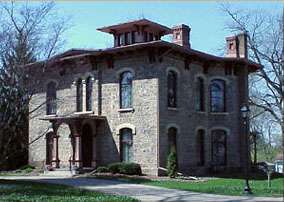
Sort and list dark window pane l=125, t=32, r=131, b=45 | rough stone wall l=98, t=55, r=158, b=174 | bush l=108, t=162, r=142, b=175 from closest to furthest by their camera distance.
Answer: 1. bush l=108, t=162, r=142, b=175
2. rough stone wall l=98, t=55, r=158, b=174
3. dark window pane l=125, t=32, r=131, b=45

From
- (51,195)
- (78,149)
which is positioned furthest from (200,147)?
(51,195)

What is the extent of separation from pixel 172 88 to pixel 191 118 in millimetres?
2520

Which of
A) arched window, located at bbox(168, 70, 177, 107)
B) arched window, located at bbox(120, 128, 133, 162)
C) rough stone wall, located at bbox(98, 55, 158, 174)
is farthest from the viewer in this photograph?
arched window, located at bbox(168, 70, 177, 107)

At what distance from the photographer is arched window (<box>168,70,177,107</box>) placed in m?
31.0

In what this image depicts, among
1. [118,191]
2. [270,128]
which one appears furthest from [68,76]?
[270,128]

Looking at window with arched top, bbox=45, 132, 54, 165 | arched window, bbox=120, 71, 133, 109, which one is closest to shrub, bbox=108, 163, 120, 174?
arched window, bbox=120, 71, 133, 109

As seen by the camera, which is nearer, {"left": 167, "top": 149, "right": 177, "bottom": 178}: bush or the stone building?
{"left": 167, "top": 149, "right": 177, "bottom": 178}: bush

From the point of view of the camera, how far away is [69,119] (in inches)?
1246

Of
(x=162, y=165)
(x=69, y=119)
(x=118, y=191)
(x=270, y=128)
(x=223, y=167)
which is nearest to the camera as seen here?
(x=118, y=191)

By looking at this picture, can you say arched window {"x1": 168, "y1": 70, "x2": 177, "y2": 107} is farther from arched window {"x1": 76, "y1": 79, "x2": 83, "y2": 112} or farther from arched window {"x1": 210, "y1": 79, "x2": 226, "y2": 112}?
arched window {"x1": 76, "y1": 79, "x2": 83, "y2": 112}

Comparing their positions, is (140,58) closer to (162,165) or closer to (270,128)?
(162,165)

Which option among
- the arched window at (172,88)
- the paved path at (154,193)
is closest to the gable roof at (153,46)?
the arched window at (172,88)

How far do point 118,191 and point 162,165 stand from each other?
903 cm

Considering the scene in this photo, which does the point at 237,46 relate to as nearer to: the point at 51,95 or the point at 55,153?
the point at 51,95
